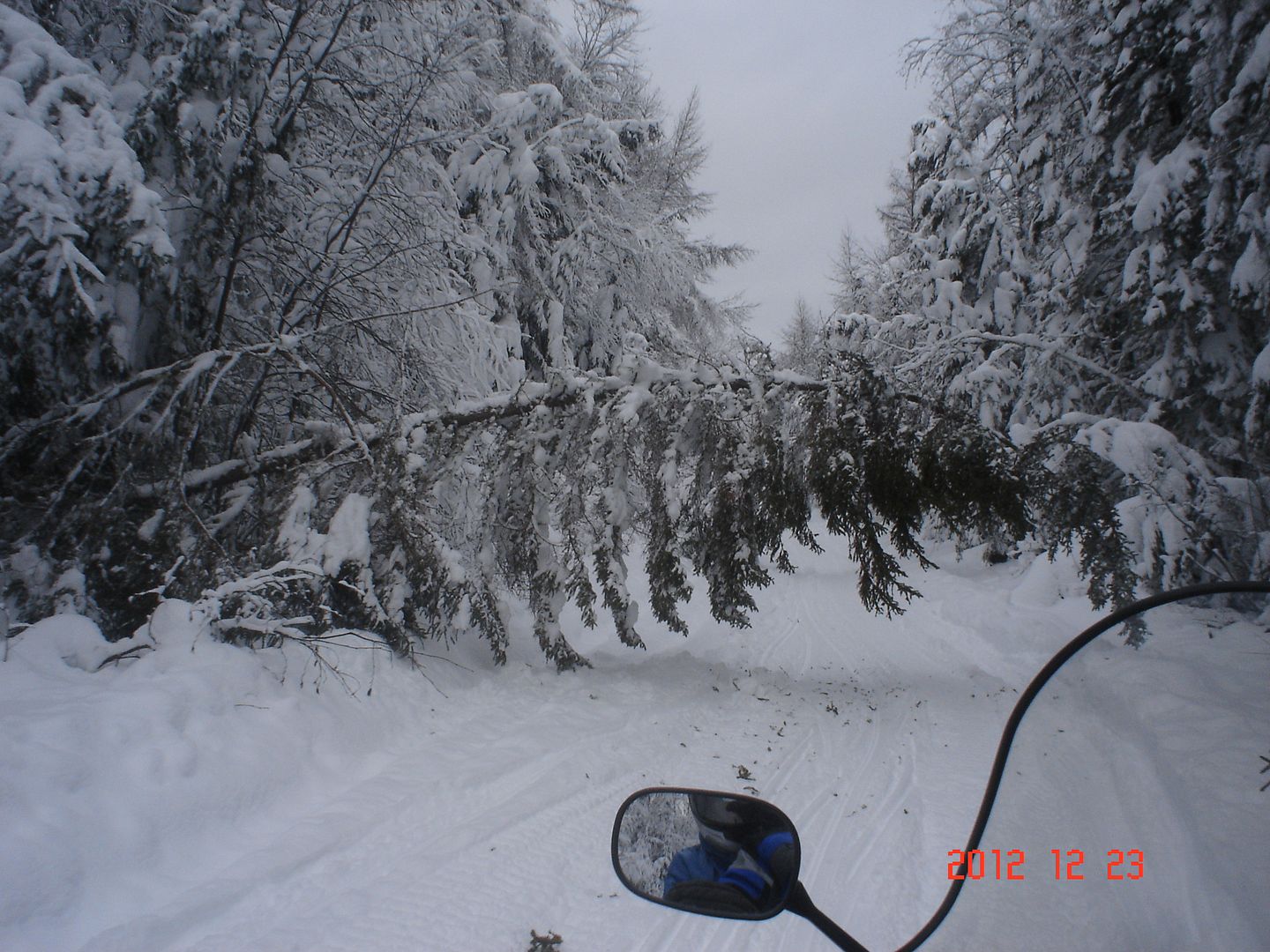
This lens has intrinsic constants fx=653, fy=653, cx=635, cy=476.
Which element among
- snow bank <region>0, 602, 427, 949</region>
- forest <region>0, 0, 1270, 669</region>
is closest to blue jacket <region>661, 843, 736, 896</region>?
snow bank <region>0, 602, 427, 949</region>

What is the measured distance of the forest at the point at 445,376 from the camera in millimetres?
4980

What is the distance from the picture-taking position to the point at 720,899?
1203 millimetres

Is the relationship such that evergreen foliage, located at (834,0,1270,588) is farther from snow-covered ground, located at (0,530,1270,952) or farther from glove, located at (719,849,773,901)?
glove, located at (719,849,773,901)

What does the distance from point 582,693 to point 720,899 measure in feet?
17.8

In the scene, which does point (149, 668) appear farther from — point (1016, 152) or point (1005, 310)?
point (1005, 310)

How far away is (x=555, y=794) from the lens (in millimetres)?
4125

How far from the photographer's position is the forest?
16.3 ft

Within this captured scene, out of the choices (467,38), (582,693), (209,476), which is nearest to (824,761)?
(582,693)

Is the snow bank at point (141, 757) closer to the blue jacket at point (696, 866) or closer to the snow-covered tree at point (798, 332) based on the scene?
the blue jacket at point (696, 866)

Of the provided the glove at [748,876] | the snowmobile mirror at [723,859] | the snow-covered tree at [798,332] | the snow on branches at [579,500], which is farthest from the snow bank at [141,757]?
the snow-covered tree at [798,332]

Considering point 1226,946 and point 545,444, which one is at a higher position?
point 545,444

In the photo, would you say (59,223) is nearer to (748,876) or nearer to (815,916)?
(748,876)

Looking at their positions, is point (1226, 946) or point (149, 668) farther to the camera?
point (149, 668)
